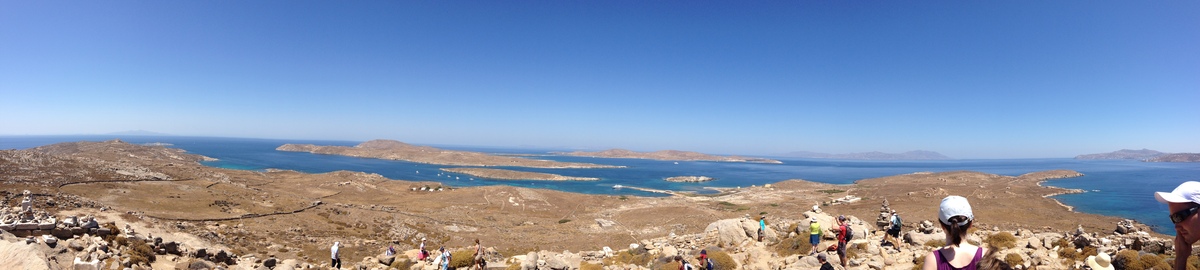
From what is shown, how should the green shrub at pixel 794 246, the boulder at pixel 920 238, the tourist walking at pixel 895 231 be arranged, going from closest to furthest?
the boulder at pixel 920 238, the tourist walking at pixel 895 231, the green shrub at pixel 794 246

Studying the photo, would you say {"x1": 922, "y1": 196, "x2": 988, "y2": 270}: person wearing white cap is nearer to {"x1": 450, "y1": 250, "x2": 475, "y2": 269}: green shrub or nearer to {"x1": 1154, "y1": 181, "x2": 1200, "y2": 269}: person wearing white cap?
{"x1": 1154, "y1": 181, "x2": 1200, "y2": 269}: person wearing white cap

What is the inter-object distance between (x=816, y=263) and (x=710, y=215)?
3641 cm

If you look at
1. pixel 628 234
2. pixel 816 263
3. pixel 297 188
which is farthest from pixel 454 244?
pixel 297 188

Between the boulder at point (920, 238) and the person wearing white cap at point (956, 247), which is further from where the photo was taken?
the boulder at point (920, 238)

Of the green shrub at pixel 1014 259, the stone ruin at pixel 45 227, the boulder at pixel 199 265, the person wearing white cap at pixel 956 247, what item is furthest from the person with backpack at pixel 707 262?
the stone ruin at pixel 45 227

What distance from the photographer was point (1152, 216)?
2207 inches

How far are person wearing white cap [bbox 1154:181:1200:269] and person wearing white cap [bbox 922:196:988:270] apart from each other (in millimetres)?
1260

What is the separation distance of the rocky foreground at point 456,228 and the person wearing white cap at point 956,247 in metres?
0.18

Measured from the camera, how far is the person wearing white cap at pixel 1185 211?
11.5 ft

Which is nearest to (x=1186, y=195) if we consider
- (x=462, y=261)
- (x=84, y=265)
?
(x=462, y=261)

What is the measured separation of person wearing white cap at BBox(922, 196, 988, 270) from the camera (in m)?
3.86

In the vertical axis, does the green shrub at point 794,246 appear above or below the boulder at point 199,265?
above

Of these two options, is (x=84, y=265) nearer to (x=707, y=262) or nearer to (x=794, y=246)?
(x=707, y=262)

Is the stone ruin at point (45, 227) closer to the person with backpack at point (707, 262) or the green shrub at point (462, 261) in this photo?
the green shrub at point (462, 261)
